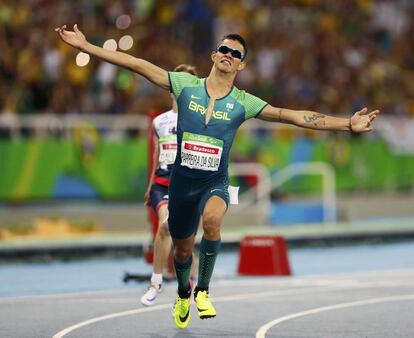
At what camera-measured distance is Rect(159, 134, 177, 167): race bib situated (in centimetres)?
1417

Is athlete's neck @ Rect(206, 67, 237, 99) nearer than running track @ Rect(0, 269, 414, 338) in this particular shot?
Yes

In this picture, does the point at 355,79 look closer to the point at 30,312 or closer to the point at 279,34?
the point at 279,34

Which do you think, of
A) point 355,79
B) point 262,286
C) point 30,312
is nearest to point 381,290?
point 262,286

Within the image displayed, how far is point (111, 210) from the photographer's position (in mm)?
23812

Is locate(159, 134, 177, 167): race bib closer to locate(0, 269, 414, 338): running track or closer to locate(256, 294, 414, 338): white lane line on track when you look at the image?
locate(0, 269, 414, 338): running track

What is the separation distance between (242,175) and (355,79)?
216 inches

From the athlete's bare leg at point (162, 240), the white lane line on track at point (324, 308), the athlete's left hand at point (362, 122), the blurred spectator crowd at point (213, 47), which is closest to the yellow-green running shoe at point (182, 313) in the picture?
the white lane line on track at point (324, 308)

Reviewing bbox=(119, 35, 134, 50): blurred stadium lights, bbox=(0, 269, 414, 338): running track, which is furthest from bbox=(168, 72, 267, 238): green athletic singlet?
bbox=(119, 35, 134, 50): blurred stadium lights

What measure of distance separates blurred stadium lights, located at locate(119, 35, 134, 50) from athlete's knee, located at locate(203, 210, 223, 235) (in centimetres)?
1424

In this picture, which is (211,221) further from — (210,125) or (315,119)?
(315,119)

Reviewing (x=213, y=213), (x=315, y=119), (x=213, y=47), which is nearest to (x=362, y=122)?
(x=315, y=119)

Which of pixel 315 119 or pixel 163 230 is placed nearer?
pixel 315 119

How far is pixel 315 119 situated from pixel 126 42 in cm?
1463

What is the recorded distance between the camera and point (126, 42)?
2523 centimetres
